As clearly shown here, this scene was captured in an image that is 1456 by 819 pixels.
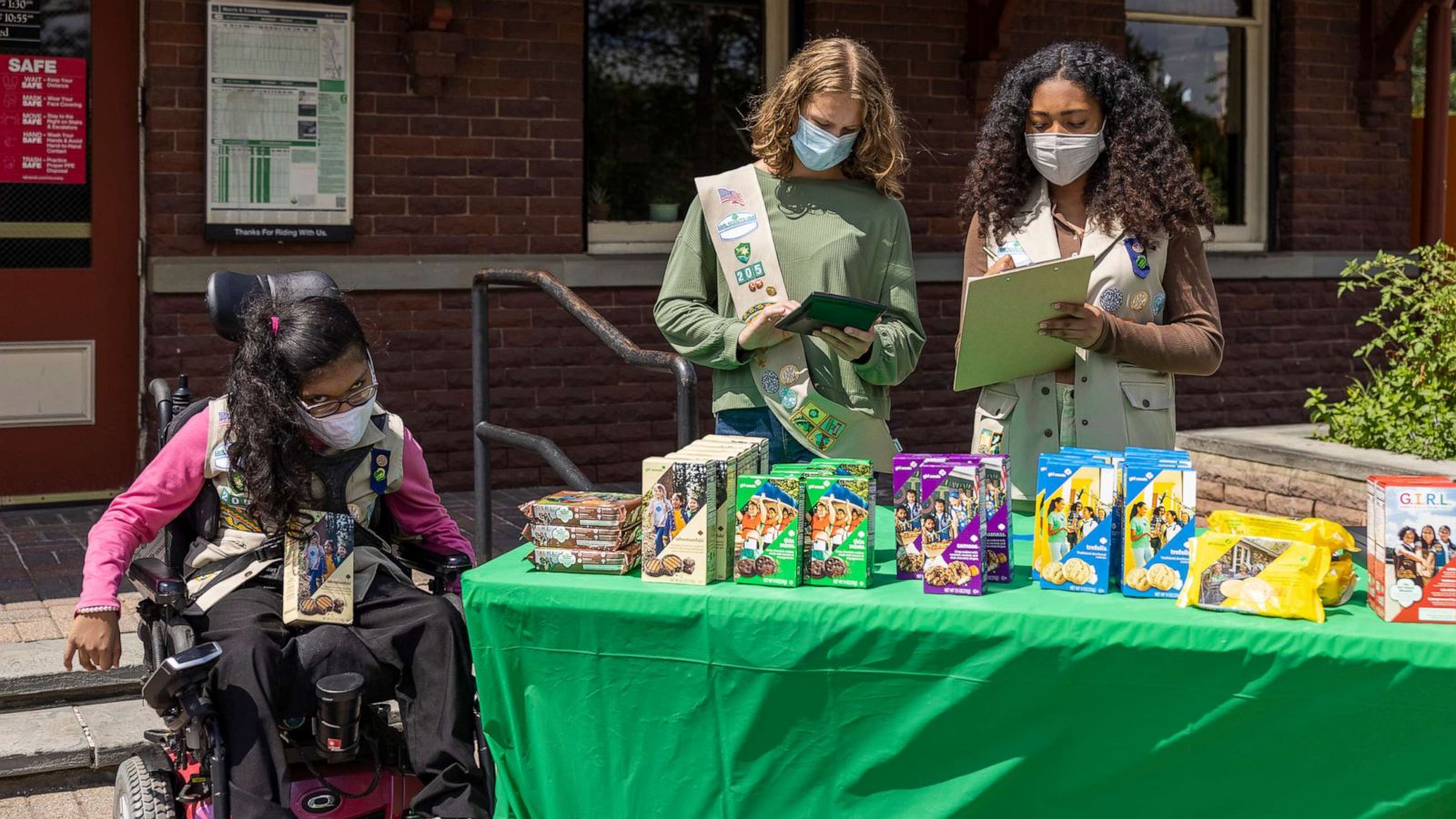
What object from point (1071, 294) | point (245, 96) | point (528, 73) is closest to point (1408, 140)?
point (528, 73)

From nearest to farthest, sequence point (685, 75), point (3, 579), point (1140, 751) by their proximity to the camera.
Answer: point (1140, 751), point (3, 579), point (685, 75)

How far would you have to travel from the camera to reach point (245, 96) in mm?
7227

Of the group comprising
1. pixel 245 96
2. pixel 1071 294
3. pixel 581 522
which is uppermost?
pixel 245 96

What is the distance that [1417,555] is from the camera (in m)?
2.72

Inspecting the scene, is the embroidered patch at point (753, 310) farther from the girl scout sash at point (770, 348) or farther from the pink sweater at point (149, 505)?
the pink sweater at point (149, 505)

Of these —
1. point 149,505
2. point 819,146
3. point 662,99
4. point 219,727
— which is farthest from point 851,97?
point 662,99

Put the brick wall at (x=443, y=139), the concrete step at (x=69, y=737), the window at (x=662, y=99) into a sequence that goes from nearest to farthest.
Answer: the concrete step at (x=69, y=737), the brick wall at (x=443, y=139), the window at (x=662, y=99)

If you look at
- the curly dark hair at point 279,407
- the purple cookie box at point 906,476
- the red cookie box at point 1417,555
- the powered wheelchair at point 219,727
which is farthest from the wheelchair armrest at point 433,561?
the red cookie box at point 1417,555

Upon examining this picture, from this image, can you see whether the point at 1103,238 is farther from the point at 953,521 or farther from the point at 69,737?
the point at 69,737

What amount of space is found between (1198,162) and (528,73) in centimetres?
456

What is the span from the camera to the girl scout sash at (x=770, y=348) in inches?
142

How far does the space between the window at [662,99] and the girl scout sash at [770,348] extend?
15.1 feet

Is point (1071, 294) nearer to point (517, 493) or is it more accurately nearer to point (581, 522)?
point (581, 522)

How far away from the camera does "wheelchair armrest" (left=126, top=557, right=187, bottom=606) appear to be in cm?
332
